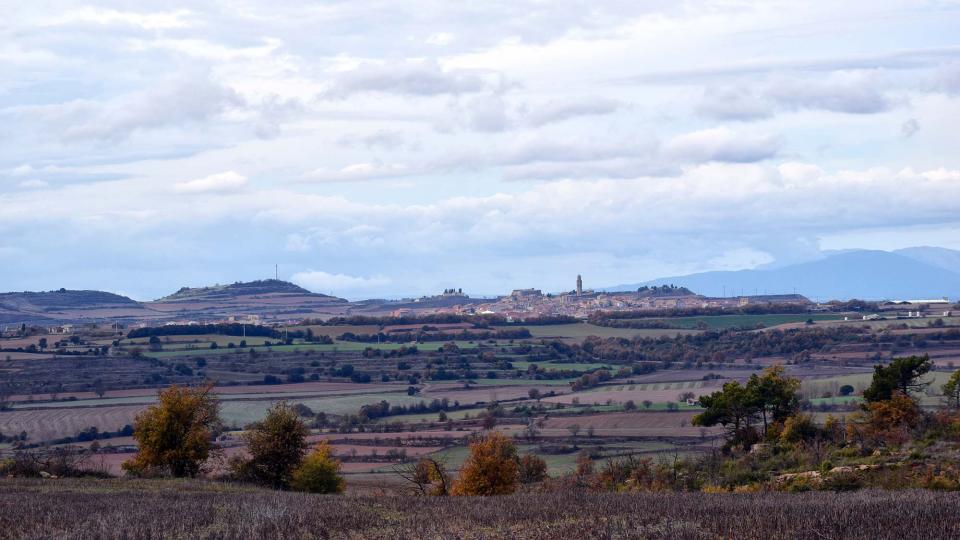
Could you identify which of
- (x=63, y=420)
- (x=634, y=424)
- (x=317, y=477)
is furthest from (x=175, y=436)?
(x=634, y=424)

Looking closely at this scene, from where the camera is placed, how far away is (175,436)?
43625mm

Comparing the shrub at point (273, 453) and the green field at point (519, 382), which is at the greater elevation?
the shrub at point (273, 453)

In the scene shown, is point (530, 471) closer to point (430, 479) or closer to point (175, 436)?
point (430, 479)

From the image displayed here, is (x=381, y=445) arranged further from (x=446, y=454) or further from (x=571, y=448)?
(x=571, y=448)

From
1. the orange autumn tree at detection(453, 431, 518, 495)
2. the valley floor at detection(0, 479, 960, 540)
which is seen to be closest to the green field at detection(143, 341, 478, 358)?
the orange autumn tree at detection(453, 431, 518, 495)

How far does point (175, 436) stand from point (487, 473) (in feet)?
43.1

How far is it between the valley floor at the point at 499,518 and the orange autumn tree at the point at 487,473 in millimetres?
14078

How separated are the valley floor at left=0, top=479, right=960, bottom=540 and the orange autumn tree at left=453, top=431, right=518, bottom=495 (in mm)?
14078

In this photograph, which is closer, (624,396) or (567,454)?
(567,454)

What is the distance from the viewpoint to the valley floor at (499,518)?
15.6 meters

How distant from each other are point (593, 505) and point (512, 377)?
92568mm

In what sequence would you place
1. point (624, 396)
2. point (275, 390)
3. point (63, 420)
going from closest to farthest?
point (63, 420) → point (624, 396) → point (275, 390)

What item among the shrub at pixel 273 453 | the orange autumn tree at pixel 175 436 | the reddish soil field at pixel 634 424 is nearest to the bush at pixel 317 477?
the shrub at pixel 273 453

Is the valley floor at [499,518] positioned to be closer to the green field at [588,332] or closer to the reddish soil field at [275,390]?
the reddish soil field at [275,390]
